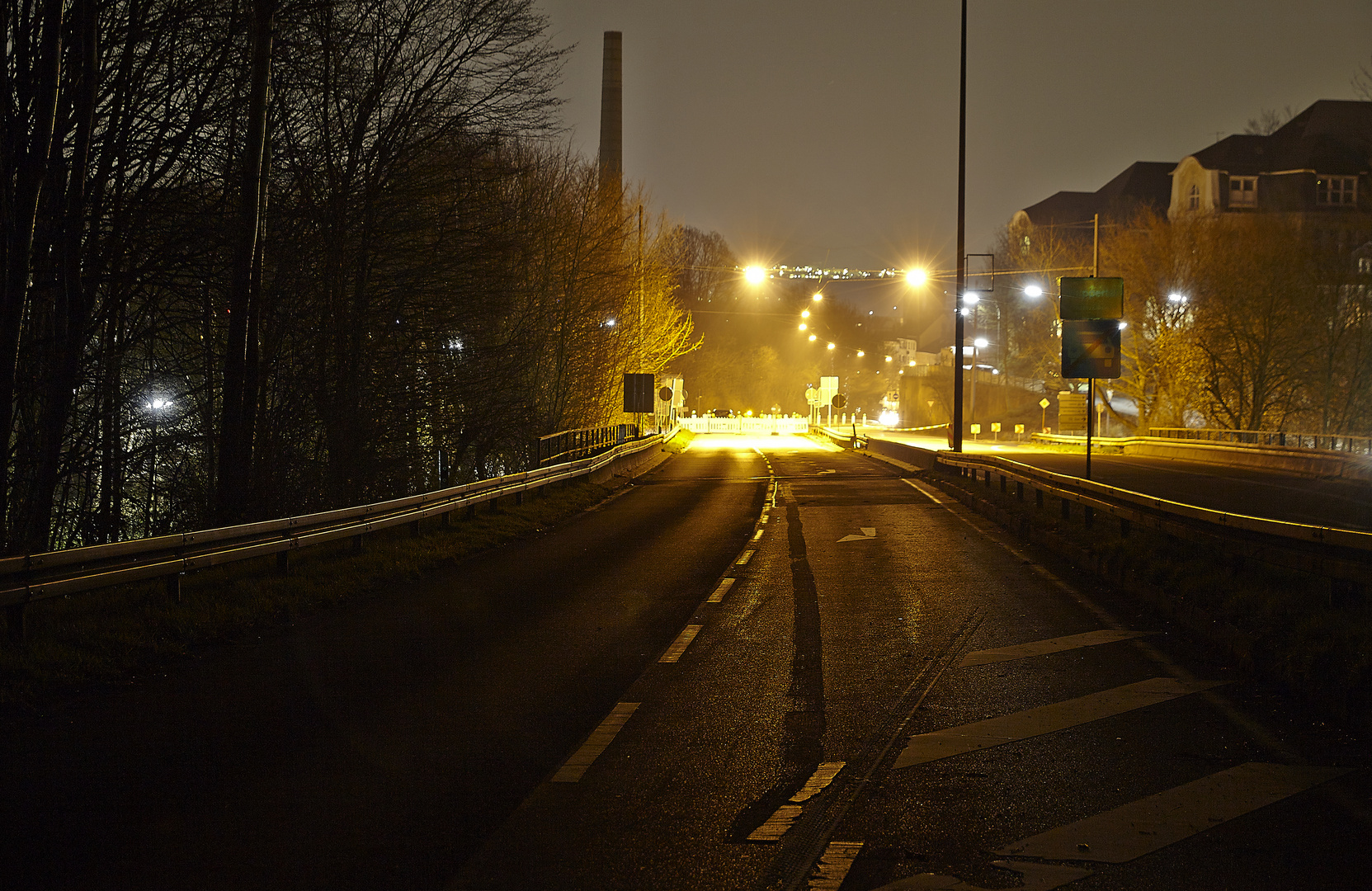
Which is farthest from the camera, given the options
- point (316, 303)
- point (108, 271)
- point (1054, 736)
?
point (316, 303)

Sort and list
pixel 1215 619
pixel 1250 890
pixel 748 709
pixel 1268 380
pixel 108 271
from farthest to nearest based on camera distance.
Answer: pixel 1268 380 → pixel 108 271 → pixel 1215 619 → pixel 748 709 → pixel 1250 890

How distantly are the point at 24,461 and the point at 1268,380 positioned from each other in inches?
1858

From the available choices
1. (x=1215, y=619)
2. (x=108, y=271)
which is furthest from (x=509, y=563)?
(x=1215, y=619)

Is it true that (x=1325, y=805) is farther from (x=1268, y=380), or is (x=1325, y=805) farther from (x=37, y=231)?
(x=1268, y=380)

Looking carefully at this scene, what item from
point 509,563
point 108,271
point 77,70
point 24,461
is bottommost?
point 509,563

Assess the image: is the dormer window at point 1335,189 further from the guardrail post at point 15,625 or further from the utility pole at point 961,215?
the guardrail post at point 15,625

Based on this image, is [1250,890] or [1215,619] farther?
[1215,619]

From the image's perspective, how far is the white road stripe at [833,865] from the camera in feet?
13.4

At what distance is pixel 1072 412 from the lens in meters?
64.0

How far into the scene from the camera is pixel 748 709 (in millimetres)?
6703

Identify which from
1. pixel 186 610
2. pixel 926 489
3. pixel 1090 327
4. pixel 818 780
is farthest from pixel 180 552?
pixel 926 489

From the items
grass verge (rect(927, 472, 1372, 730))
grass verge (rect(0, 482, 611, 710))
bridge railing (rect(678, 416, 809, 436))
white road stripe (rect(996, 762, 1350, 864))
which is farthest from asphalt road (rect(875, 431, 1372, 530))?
bridge railing (rect(678, 416, 809, 436))

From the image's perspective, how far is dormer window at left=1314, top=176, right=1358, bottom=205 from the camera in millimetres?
64250

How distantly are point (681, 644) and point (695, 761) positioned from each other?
3158 millimetres
